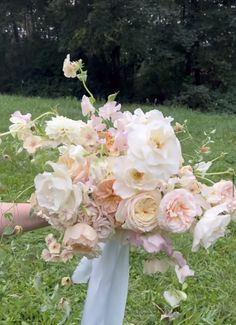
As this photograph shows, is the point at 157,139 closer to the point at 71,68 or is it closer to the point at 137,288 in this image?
the point at 71,68

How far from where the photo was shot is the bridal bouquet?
1.10m

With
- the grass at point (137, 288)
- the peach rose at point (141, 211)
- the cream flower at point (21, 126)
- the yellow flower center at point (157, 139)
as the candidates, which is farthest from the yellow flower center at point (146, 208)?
the grass at point (137, 288)

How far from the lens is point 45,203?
1.12m

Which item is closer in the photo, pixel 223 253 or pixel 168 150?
pixel 168 150

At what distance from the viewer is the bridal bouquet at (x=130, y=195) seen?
43.2 inches

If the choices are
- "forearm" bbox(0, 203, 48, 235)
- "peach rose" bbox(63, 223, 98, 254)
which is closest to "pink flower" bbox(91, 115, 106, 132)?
"peach rose" bbox(63, 223, 98, 254)

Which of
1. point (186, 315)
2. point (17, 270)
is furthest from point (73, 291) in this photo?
point (186, 315)

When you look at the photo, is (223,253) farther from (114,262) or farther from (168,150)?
(168,150)

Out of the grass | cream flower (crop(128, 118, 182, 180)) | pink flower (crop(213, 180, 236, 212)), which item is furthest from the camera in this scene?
the grass

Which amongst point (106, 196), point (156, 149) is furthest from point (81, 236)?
point (156, 149)

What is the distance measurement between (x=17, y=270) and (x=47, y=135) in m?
1.83

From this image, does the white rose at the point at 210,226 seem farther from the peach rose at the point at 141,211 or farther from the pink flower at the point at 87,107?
the pink flower at the point at 87,107

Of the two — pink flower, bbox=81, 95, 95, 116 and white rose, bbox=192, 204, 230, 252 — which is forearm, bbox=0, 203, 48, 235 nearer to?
pink flower, bbox=81, 95, 95, 116

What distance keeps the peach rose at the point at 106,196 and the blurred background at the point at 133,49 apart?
599 inches
